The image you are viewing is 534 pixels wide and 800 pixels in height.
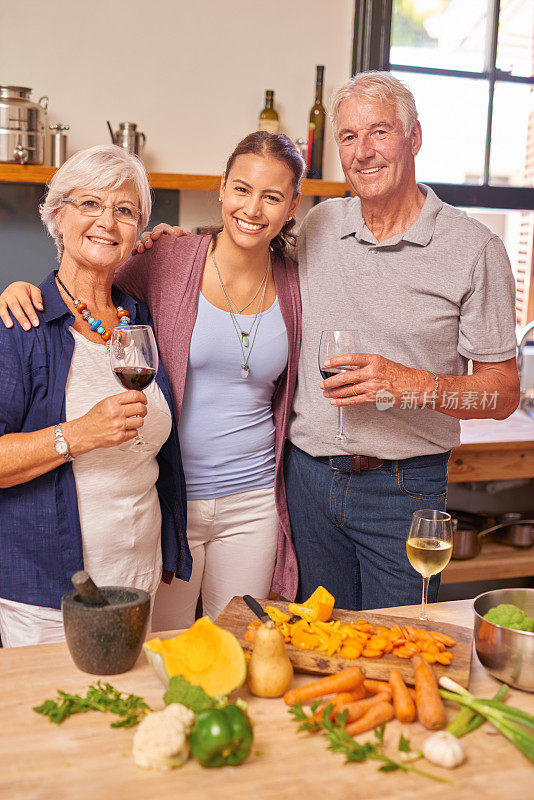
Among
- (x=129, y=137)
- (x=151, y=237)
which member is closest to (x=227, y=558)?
(x=151, y=237)

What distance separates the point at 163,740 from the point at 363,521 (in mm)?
1023

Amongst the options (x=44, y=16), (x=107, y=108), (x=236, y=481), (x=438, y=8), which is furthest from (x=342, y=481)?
(x=438, y=8)

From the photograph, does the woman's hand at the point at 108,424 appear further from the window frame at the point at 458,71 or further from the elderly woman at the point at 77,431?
the window frame at the point at 458,71

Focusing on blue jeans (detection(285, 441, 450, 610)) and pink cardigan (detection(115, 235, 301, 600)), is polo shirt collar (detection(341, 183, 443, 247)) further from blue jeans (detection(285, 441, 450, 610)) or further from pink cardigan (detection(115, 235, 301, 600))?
blue jeans (detection(285, 441, 450, 610))

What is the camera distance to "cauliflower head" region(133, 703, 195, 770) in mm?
948

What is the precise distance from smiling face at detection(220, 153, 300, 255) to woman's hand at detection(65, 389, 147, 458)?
55 cm

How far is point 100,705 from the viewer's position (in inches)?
42.4

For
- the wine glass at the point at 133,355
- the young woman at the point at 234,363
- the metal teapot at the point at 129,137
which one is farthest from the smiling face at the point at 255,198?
the metal teapot at the point at 129,137

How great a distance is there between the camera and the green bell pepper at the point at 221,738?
942mm

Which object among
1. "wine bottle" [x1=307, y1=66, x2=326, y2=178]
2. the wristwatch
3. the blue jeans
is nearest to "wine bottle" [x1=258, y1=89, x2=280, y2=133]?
"wine bottle" [x1=307, y1=66, x2=326, y2=178]

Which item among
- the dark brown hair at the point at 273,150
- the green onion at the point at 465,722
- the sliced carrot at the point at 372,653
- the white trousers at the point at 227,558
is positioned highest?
the dark brown hair at the point at 273,150

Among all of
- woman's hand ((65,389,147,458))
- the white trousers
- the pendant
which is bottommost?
the white trousers

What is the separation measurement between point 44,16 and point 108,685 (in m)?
2.76

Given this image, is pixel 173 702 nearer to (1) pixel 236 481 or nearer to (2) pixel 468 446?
(1) pixel 236 481
